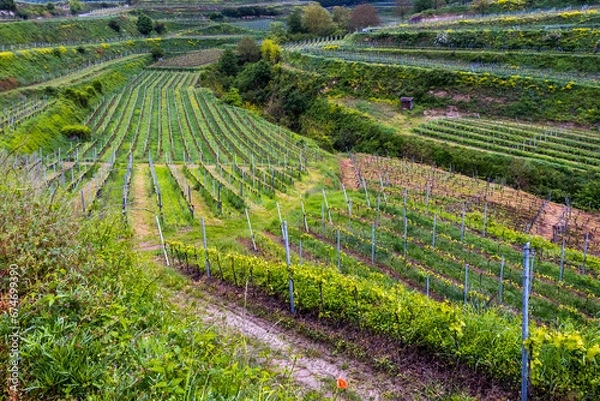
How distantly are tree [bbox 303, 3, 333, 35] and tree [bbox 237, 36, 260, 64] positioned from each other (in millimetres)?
15701

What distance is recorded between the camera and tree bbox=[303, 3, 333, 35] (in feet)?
238

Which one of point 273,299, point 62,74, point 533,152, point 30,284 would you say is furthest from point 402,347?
point 62,74

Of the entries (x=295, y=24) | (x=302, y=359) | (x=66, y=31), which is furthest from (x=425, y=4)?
(x=302, y=359)

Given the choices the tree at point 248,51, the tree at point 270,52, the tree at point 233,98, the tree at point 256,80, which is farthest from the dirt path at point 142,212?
the tree at point 248,51

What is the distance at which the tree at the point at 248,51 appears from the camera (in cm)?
6216

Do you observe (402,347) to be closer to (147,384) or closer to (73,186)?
(147,384)

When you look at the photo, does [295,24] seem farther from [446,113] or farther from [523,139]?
[523,139]

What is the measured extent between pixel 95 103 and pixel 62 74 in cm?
1035

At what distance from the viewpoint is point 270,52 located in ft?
194

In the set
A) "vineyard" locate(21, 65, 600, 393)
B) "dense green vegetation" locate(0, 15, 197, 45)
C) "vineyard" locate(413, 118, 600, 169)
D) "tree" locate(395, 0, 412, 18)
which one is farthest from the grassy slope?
"tree" locate(395, 0, 412, 18)

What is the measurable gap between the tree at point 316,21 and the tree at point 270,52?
1641 cm

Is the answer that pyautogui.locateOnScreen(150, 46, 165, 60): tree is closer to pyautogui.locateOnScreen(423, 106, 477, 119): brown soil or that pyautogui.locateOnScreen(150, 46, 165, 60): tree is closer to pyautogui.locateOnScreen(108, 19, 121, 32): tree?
pyautogui.locateOnScreen(108, 19, 121, 32): tree

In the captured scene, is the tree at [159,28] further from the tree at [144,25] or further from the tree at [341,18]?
the tree at [341,18]

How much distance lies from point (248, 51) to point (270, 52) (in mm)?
4811
